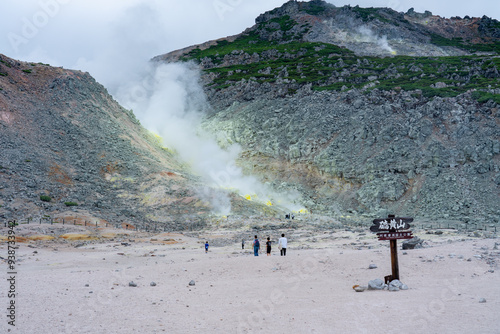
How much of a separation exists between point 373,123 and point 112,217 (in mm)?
32339

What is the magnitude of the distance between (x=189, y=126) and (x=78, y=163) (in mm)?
25246

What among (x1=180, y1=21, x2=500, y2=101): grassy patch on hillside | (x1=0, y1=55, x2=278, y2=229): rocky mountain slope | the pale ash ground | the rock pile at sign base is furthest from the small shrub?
(x1=180, y1=21, x2=500, y2=101): grassy patch on hillside

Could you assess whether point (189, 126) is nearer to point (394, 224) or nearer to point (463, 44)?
point (394, 224)

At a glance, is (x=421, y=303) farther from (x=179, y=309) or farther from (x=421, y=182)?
(x=421, y=182)

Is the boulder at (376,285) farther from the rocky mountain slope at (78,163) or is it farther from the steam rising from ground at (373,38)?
the steam rising from ground at (373,38)

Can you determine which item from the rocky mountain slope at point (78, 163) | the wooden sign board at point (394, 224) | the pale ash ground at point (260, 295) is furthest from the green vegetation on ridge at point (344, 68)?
the wooden sign board at point (394, 224)

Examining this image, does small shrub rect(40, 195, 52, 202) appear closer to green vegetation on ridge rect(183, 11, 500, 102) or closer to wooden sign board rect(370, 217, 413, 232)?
wooden sign board rect(370, 217, 413, 232)

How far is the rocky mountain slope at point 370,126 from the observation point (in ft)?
134

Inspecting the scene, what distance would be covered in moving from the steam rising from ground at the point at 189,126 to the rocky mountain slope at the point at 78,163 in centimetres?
327

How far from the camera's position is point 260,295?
1123cm

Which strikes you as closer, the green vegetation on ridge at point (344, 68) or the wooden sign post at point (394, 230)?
the wooden sign post at point (394, 230)

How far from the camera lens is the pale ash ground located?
328 inches

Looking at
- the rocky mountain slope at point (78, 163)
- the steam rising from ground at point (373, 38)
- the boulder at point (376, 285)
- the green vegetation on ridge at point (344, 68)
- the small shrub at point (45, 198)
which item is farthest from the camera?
the steam rising from ground at point (373, 38)

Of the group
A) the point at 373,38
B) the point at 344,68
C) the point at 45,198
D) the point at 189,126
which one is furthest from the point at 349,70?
the point at 45,198
